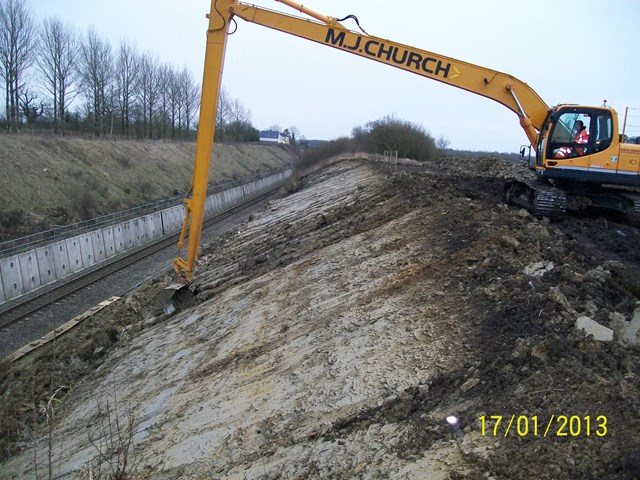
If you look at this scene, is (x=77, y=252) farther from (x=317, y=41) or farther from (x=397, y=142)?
(x=397, y=142)

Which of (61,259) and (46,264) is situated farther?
(61,259)

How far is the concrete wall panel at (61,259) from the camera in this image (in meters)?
19.6

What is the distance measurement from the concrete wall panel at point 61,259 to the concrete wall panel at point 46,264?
0.58ft

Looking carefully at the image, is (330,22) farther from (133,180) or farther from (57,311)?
(133,180)

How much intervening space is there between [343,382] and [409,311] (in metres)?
1.55

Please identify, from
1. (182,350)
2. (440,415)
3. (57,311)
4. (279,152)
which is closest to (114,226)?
(57,311)

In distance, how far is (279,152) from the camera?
3386 inches

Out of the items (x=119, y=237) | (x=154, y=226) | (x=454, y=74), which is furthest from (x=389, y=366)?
(x=154, y=226)

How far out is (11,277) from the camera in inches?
681

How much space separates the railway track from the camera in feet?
51.6

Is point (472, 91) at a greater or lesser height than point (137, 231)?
greater

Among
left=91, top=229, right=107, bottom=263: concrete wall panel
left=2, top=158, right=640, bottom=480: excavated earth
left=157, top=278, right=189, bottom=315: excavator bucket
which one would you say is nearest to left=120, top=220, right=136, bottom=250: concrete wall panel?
left=91, top=229, right=107, bottom=263: concrete wall panel
